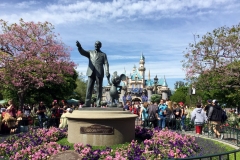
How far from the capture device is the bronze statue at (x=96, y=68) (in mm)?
9336

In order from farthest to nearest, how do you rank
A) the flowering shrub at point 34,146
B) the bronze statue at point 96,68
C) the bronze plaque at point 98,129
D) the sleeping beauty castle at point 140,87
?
the sleeping beauty castle at point 140,87
the bronze statue at point 96,68
the bronze plaque at point 98,129
the flowering shrub at point 34,146

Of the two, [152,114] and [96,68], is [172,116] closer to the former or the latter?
[152,114]

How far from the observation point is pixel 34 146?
7.86m

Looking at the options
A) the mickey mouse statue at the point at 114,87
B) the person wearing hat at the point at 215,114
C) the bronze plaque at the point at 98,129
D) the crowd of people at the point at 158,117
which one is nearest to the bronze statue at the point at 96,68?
the mickey mouse statue at the point at 114,87

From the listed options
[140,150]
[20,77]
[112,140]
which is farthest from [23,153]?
[20,77]

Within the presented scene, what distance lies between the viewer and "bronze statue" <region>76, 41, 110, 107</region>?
9.34m

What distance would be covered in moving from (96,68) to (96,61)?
0.92ft

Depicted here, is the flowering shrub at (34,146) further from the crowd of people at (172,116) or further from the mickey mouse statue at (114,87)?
the crowd of people at (172,116)

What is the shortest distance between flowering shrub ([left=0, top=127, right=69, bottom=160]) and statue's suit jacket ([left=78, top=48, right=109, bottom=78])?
279 cm

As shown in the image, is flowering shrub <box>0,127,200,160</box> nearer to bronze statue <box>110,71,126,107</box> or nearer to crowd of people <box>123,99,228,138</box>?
bronze statue <box>110,71,126,107</box>

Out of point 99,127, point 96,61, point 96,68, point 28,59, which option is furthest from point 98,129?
point 28,59

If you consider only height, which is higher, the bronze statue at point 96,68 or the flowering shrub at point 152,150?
the bronze statue at point 96,68

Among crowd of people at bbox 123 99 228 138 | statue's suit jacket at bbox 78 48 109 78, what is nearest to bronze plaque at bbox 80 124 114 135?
statue's suit jacket at bbox 78 48 109 78

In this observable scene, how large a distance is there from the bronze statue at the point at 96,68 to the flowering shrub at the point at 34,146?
6.15ft
